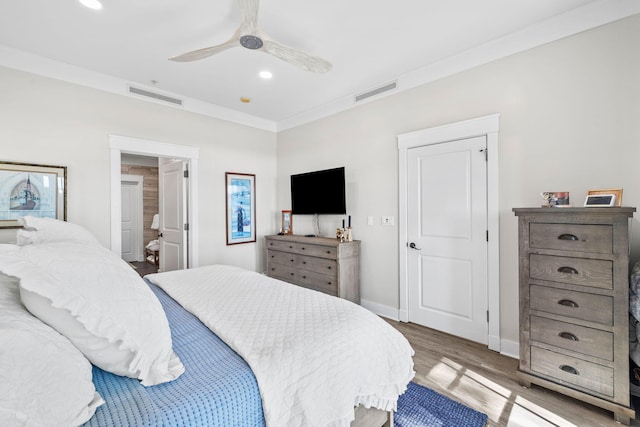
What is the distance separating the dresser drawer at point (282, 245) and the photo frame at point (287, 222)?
0.32 meters

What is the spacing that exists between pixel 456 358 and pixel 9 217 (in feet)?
13.7

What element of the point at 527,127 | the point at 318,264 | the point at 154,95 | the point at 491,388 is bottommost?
the point at 491,388

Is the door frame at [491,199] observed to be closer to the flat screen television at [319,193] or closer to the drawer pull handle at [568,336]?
the drawer pull handle at [568,336]

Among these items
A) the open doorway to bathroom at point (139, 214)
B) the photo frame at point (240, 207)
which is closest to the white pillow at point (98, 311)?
the photo frame at point (240, 207)

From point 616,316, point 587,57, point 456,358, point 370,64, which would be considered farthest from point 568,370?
point 370,64

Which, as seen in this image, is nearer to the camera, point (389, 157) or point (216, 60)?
point (216, 60)

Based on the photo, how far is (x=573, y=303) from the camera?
184 cm

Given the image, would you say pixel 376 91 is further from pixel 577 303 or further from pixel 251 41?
pixel 577 303

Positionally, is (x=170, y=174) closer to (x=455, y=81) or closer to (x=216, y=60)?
(x=216, y=60)

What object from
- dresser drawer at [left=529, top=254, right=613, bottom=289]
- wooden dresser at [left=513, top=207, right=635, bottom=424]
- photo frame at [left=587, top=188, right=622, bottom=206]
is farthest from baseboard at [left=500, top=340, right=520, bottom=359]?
photo frame at [left=587, top=188, right=622, bottom=206]

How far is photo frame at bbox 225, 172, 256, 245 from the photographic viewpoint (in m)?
4.16

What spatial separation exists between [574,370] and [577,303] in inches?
17.3

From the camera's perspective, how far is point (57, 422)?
26.0 inches

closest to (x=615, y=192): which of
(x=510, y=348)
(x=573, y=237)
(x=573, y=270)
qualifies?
(x=573, y=237)
